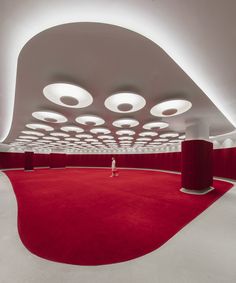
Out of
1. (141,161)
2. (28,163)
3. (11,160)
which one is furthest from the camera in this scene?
(141,161)

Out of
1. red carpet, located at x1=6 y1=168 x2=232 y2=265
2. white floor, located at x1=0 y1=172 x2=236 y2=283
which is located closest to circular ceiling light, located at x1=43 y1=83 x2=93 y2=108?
red carpet, located at x1=6 y1=168 x2=232 y2=265

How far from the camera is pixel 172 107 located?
7.59 meters

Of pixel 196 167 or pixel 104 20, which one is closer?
pixel 104 20

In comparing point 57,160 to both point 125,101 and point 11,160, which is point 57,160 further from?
point 125,101

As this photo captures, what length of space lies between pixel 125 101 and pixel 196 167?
6275 mm

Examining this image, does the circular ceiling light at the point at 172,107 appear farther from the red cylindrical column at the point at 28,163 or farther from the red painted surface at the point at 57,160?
the red painted surface at the point at 57,160

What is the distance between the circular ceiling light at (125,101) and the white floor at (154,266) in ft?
16.7

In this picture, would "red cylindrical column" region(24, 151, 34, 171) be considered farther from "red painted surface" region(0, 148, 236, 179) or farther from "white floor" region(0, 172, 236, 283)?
"white floor" region(0, 172, 236, 283)

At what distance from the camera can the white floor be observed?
2.34 metres

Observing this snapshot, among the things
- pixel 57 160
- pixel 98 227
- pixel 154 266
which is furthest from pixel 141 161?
pixel 154 266

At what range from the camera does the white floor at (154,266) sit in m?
2.34

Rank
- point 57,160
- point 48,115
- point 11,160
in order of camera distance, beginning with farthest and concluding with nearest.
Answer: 1. point 57,160
2. point 11,160
3. point 48,115

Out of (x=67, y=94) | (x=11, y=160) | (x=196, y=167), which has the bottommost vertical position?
(x=11, y=160)

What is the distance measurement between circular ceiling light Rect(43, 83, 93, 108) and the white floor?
4.85 m
